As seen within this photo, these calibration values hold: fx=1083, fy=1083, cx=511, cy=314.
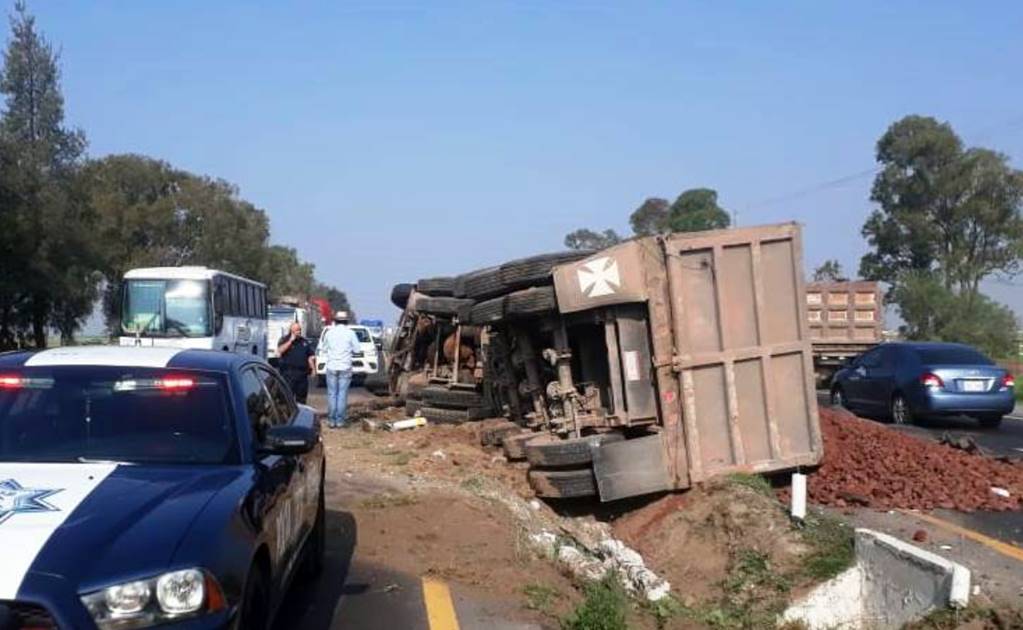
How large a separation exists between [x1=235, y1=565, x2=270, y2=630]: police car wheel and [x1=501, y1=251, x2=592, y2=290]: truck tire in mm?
6283

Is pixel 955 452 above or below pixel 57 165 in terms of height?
below

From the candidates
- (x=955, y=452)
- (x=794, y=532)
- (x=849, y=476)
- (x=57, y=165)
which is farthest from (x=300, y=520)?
(x=57, y=165)

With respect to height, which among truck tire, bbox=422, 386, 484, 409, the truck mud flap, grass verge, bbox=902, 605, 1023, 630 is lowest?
grass verge, bbox=902, 605, 1023, 630

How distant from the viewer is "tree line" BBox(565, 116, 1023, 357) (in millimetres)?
47281

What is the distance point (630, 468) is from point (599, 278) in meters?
1.79

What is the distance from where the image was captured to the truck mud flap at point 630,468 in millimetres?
9961

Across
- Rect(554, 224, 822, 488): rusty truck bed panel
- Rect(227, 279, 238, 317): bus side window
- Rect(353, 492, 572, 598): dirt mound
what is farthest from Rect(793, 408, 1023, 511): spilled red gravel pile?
Rect(227, 279, 238, 317): bus side window

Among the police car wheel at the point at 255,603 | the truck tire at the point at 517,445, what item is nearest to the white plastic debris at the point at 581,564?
the truck tire at the point at 517,445

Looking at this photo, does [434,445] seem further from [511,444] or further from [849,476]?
[849,476]

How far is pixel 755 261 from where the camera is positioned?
10.4 metres

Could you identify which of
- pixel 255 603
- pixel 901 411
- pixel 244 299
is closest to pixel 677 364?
pixel 255 603

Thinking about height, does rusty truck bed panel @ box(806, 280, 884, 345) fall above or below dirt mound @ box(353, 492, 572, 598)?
above

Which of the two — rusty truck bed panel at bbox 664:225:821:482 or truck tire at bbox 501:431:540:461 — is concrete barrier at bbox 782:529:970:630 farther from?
truck tire at bbox 501:431:540:461

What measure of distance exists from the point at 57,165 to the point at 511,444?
3918 centimetres
